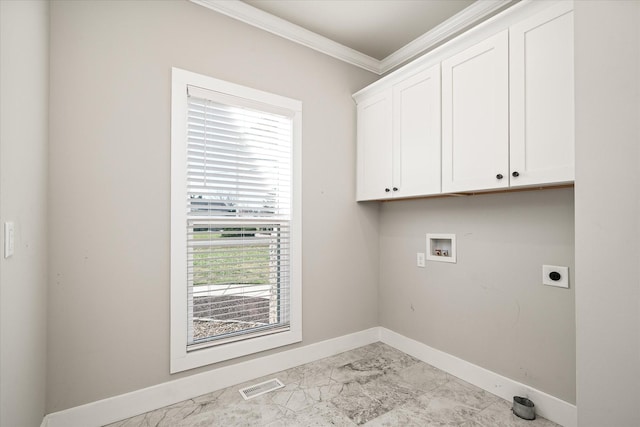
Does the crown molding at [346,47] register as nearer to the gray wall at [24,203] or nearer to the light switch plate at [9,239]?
the gray wall at [24,203]

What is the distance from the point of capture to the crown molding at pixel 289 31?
7.07 ft

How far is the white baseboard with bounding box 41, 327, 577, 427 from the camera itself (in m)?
1.71

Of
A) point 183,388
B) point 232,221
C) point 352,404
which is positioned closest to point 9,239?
point 232,221

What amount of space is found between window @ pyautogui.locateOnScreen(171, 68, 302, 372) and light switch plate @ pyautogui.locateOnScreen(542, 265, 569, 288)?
5.43 feet

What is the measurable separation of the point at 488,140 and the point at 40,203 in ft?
7.96

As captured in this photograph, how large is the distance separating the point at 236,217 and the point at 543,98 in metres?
1.98

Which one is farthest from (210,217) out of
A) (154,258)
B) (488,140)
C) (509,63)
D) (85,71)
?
(509,63)

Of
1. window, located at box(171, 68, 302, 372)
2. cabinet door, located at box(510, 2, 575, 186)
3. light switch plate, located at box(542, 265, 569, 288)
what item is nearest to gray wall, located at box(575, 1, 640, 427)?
cabinet door, located at box(510, 2, 575, 186)

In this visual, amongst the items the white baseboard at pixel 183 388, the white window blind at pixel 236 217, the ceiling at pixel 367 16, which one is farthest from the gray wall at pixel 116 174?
the ceiling at pixel 367 16

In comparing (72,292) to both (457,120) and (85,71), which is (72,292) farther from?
(457,120)

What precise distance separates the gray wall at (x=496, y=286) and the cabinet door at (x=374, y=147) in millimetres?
325

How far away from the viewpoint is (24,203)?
1.30 meters

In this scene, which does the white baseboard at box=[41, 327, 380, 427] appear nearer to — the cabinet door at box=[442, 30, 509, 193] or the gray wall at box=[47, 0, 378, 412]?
the gray wall at box=[47, 0, 378, 412]

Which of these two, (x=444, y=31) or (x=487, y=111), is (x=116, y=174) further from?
(x=444, y=31)
